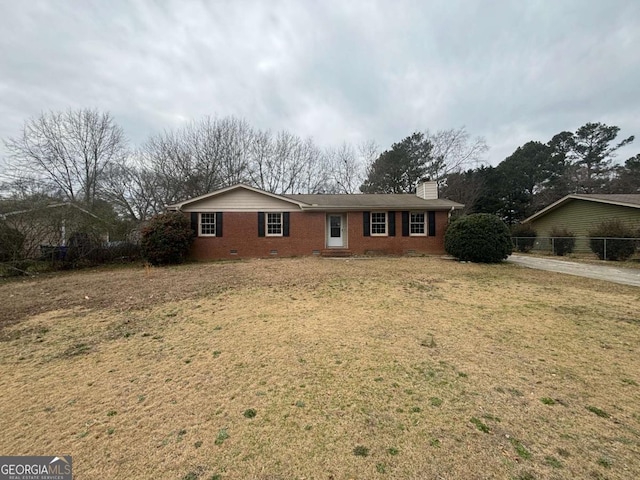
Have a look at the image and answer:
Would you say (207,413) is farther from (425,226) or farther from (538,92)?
(538,92)

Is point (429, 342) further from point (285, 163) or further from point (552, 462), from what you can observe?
point (285, 163)

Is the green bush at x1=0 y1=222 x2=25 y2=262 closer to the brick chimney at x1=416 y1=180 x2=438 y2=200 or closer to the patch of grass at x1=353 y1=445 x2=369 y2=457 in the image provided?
the patch of grass at x1=353 y1=445 x2=369 y2=457

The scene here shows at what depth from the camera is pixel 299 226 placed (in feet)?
47.8

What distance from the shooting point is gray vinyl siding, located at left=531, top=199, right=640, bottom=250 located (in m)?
15.7

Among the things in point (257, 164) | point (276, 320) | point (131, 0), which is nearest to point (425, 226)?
point (276, 320)

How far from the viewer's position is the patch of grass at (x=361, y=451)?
191 centimetres

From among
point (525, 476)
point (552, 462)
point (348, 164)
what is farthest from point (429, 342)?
point (348, 164)

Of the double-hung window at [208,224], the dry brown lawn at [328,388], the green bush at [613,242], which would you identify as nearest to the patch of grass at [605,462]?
the dry brown lawn at [328,388]

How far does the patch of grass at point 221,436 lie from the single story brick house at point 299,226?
1226 cm

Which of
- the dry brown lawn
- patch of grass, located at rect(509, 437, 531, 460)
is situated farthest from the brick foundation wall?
patch of grass, located at rect(509, 437, 531, 460)

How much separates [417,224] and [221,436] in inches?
557

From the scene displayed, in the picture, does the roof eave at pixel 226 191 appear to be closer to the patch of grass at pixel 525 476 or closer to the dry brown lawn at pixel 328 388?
the dry brown lawn at pixel 328 388

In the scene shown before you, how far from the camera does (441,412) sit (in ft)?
7.77

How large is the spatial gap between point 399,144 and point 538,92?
14129 millimetres
